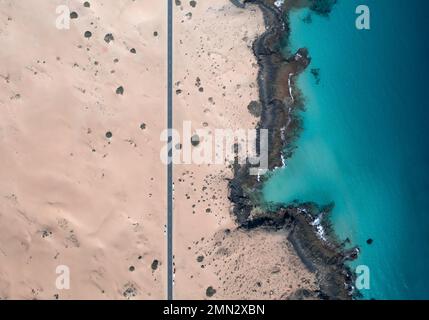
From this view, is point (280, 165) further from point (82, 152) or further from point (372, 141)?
point (82, 152)

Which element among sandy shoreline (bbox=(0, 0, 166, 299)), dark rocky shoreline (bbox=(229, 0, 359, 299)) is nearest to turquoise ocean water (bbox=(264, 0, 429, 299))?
dark rocky shoreline (bbox=(229, 0, 359, 299))

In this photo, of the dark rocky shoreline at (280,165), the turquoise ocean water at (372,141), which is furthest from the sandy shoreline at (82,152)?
the turquoise ocean water at (372,141)

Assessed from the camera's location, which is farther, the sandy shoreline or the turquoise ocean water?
the turquoise ocean water

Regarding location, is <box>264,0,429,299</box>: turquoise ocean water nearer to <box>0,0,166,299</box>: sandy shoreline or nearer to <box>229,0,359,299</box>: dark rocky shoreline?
<box>229,0,359,299</box>: dark rocky shoreline

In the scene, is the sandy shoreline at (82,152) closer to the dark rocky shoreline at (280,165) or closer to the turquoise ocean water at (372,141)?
the dark rocky shoreline at (280,165)

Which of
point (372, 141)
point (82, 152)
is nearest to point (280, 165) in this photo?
point (372, 141)

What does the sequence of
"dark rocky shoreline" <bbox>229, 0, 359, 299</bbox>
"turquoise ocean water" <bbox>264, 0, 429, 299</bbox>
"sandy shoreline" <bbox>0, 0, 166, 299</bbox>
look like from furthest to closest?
"turquoise ocean water" <bbox>264, 0, 429, 299</bbox>
"dark rocky shoreline" <bbox>229, 0, 359, 299</bbox>
"sandy shoreline" <bbox>0, 0, 166, 299</bbox>

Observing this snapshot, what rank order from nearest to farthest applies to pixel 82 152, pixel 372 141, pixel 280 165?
pixel 82 152 → pixel 280 165 → pixel 372 141
